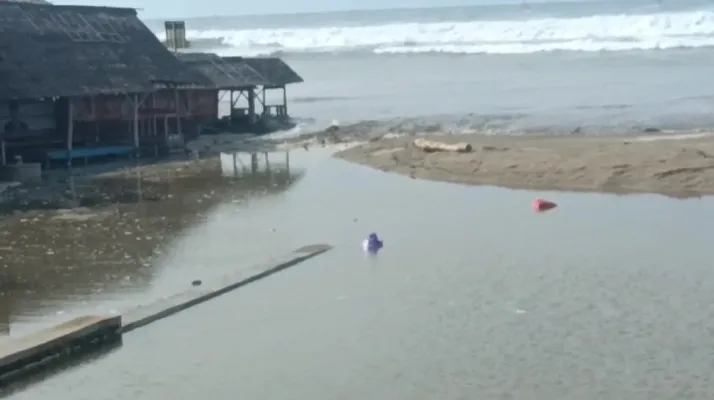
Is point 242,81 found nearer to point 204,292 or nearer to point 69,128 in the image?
point 69,128

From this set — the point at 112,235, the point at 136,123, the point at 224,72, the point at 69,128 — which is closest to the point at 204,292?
the point at 112,235

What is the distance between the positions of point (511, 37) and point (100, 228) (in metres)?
68.4

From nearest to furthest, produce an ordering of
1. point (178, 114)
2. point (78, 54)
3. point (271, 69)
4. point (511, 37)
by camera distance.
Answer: point (78, 54) → point (178, 114) → point (271, 69) → point (511, 37)

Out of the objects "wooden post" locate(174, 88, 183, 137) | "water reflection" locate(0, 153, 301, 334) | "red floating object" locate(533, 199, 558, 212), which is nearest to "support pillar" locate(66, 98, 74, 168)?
"water reflection" locate(0, 153, 301, 334)

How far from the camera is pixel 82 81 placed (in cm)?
2516

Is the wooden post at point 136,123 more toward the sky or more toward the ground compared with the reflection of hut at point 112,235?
more toward the sky

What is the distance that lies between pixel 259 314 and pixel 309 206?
752cm

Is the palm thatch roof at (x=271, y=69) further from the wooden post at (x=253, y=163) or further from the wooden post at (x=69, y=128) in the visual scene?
the wooden post at (x=69, y=128)

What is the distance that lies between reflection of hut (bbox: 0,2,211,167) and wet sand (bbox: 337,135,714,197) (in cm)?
530

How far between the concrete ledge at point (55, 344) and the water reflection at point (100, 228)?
1355 mm

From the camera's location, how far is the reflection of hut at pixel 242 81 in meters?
32.4

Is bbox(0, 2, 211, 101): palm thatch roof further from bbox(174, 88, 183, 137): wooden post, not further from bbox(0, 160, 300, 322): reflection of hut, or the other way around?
bbox(0, 160, 300, 322): reflection of hut

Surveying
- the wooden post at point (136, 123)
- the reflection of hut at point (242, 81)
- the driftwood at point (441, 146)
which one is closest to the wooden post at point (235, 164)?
the wooden post at point (136, 123)

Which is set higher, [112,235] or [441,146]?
[441,146]
